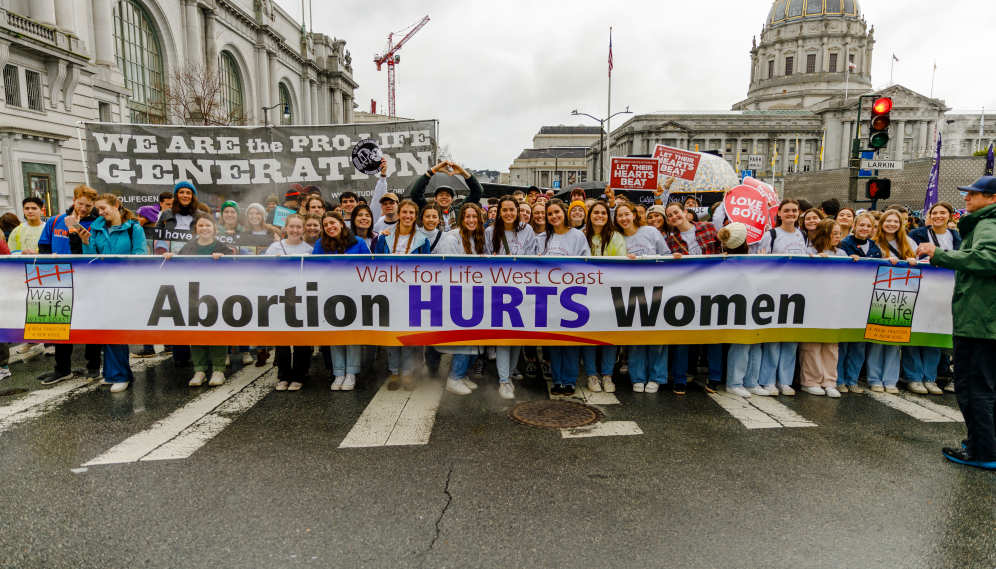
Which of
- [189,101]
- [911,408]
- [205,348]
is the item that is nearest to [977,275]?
[911,408]

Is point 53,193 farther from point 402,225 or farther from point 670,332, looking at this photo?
point 670,332

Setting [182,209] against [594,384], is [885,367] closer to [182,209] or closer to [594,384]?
[594,384]

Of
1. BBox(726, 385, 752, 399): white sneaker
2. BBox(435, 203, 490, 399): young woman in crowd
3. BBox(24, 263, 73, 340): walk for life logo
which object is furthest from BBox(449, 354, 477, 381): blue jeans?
BBox(24, 263, 73, 340): walk for life logo

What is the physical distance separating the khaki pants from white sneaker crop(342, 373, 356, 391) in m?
4.57

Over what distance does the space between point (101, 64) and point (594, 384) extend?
3218 centimetres

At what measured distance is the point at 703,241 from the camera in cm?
602

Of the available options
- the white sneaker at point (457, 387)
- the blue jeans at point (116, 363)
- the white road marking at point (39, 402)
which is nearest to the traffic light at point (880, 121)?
the white sneaker at point (457, 387)

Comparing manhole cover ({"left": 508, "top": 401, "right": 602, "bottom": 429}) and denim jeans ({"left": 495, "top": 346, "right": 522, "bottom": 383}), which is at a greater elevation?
denim jeans ({"left": 495, "top": 346, "right": 522, "bottom": 383})

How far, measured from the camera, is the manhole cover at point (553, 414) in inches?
192

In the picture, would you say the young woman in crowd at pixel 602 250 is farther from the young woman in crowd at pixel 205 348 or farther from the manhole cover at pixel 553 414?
the young woman in crowd at pixel 205 348

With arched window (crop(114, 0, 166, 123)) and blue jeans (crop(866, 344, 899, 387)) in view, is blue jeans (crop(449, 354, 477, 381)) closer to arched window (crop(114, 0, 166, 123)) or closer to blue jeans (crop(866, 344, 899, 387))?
blue jeans (crop(866, 344, 899, 387))

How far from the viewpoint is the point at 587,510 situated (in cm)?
339

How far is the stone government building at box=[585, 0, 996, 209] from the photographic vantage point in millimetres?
91375

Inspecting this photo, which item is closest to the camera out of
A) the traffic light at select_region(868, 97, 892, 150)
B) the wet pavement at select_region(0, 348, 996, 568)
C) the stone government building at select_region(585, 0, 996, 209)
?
the wet pavement at select_region(0, 348, 996, 568)
